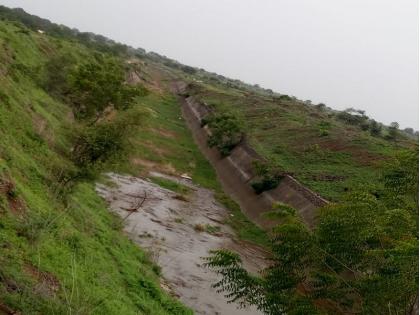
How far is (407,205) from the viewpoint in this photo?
11312 millimetres

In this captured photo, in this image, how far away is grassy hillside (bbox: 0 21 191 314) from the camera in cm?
1034

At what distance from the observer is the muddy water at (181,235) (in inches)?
780

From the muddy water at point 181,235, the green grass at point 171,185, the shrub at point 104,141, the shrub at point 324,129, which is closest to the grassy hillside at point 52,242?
the shrub at point 104,141

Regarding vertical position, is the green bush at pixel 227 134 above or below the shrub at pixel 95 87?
below

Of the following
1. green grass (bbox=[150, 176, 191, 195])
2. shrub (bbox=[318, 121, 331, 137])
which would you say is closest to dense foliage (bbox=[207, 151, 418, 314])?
green grass (bbox=[150, 176, 191, 195])

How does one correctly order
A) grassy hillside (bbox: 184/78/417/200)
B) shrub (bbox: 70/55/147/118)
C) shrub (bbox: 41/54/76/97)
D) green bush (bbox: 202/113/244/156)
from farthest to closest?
green bush (bbox: 202/113/244/156), grassy hillside (bbox: 184/78/417/200), shrub (bbox: 41/54/76/97), shrub (bbox: 70/55/147/118)

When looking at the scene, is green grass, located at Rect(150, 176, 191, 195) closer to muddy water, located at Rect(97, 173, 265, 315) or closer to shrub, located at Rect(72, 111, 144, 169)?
muddy water, located at Rect(97, 173, 265, 315)

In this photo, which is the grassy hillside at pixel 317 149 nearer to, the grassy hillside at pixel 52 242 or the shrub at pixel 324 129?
the shrub at pixel 324 129

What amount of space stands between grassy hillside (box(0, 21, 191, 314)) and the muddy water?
1.70 meters

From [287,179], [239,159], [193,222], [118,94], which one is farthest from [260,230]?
[239,159]

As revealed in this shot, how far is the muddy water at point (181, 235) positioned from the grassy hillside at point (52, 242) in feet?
5.58

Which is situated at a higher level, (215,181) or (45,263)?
(45,263)

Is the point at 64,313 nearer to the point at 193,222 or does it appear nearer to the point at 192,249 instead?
the point at 192,249

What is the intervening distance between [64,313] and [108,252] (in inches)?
280
